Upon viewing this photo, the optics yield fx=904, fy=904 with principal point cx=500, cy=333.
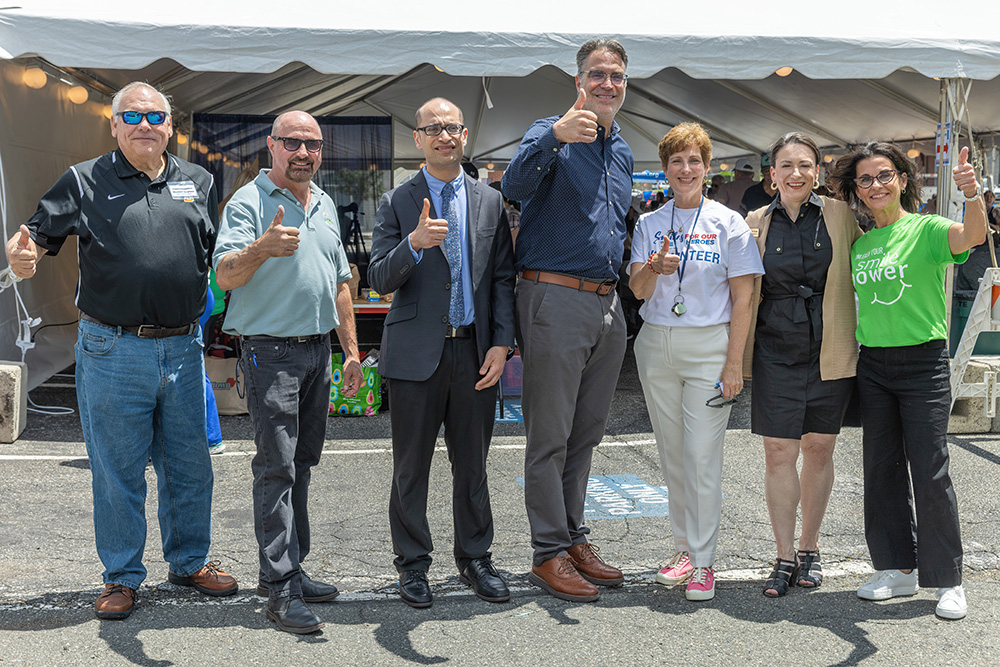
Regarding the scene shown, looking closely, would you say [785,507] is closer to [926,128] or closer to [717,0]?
[717,0]

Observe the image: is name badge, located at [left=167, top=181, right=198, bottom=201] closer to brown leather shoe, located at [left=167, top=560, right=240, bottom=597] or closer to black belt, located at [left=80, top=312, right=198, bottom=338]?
black belt, located at [left=80, top=312, right=198, bottom=338]

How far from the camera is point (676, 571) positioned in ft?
12.4

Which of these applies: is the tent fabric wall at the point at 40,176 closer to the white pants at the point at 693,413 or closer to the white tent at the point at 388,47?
the white tent at the point at 388,47

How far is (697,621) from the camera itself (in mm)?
3418

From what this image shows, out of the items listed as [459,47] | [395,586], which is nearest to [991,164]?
[459,47]

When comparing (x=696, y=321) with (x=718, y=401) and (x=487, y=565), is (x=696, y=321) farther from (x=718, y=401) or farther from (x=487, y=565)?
(x=487, y=565)

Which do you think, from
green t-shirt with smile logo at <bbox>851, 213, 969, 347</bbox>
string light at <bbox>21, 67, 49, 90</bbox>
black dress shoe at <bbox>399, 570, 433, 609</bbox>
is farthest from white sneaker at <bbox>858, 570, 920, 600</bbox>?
string light at <bbox>21, 67, 49, 90</bbox>

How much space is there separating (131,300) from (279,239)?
72 centimetres

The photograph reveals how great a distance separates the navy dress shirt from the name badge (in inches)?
47.8

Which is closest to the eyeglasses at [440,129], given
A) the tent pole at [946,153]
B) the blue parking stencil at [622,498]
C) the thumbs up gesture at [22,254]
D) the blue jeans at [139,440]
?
the blue jeans at [139,440]

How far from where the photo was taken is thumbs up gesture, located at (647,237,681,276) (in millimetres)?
3467

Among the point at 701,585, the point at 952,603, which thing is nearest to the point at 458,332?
the point at 701,585

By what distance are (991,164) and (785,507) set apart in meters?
15.5

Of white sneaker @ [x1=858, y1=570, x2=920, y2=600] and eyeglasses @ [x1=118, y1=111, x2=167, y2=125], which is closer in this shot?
eyeglasses @ [x1=118, y1=111, x2=167, y2=125]
